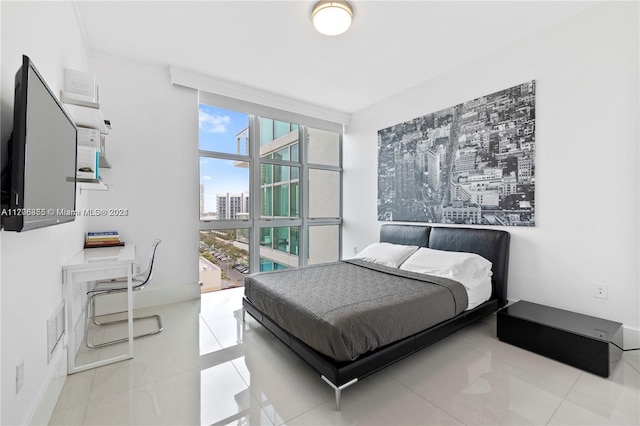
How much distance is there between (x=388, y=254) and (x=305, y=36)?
2566 millimetres

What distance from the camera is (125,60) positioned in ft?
10.3

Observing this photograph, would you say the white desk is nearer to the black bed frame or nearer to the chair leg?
the chair leg

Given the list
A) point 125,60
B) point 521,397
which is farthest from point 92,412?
point 125,60

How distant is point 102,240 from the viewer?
2.89 m

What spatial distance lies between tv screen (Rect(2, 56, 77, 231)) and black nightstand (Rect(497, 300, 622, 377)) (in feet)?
10.5

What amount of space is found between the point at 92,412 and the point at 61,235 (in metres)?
1.17

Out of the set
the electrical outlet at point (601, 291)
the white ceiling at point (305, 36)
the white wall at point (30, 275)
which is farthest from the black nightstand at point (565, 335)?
the white wall at point (30, 275)

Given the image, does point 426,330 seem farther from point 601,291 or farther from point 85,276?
point 85,276

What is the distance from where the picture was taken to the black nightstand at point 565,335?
6.32ft

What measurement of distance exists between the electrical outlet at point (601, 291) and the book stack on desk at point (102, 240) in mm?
4537

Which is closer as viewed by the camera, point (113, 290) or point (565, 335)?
point (565, 335)

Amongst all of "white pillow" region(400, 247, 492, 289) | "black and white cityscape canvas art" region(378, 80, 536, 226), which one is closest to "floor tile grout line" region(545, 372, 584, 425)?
"white pillow" region(400, 247, 492, 289)

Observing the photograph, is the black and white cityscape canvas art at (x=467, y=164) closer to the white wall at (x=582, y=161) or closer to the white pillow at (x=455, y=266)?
the white wall at (x=582, y=161)

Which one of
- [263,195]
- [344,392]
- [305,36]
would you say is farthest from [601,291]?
[263,195]
